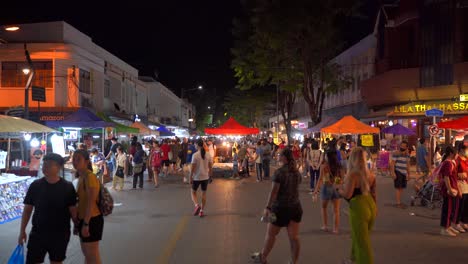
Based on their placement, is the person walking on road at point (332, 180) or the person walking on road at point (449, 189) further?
the person walking on road at point (332, 180)

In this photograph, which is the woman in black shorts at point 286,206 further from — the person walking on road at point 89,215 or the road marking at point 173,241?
the person walking on road at point 89,215

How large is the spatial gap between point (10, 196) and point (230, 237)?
5.23 metres

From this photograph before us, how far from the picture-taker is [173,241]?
26.9 ft

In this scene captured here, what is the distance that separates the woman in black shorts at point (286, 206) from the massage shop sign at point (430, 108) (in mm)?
18962

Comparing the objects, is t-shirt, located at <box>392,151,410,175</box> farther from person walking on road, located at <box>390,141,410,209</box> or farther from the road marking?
the road marking

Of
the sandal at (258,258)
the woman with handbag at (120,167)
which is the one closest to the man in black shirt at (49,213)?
the sandal at (258,258)

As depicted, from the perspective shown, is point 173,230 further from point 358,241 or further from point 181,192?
point 181,192

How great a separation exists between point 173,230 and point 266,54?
22.7 meters

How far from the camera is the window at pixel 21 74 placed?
25438 mm

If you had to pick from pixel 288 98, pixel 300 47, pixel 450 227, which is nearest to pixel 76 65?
pixel 300 47

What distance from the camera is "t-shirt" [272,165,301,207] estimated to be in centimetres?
635

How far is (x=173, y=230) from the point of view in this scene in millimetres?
9172

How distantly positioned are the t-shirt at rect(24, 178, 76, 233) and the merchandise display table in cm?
563

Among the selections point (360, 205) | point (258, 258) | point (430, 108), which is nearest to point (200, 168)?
point (258, 258)
